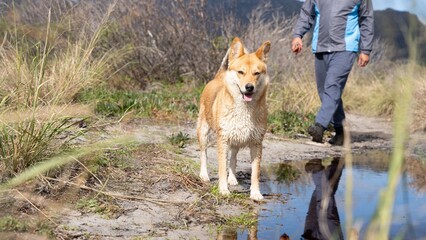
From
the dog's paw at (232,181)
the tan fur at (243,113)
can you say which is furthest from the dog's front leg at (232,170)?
the tan fur at (243,113)

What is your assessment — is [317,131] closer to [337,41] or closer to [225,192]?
[337,41]

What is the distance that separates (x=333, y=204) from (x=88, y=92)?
4564mm

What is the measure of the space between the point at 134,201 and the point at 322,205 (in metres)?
1.35

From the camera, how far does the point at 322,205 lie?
4477mm

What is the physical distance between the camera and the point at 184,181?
512 centimetres

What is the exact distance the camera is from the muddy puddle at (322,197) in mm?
4027

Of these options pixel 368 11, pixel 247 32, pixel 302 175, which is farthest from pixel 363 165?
pixel 247 32

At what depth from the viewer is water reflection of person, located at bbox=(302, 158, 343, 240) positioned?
3946 millimetres

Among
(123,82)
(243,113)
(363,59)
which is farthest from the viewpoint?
(123,82)

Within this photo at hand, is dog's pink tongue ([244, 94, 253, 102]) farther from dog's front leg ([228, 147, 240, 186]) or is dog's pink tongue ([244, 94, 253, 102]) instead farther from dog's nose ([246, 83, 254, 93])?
dog's front leg ([228, 147, 240, 186])

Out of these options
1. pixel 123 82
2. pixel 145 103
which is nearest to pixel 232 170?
pixel 145 103

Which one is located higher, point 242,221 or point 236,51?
point 236,51

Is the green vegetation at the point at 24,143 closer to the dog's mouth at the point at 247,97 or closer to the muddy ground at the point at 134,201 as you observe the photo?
the muddy ground at the point at 134,201

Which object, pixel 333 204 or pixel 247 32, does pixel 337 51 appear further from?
pixel 247 32
